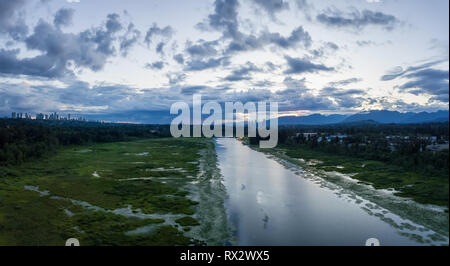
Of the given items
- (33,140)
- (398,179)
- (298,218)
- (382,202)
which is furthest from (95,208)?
(33,140)

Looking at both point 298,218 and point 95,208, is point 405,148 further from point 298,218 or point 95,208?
point 95,208

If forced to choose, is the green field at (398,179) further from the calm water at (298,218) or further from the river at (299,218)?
the calm water at (298,218)

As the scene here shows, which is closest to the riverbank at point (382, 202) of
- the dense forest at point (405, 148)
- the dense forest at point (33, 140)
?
the dense forest at point (405, 148)

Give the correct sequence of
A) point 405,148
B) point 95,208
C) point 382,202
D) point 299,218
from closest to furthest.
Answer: point 299,218 < point 95,208 < point 382,202 < point 405,148

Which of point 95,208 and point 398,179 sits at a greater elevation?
point 398,179

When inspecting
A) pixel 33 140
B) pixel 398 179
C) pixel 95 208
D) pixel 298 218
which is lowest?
pixel 298 218

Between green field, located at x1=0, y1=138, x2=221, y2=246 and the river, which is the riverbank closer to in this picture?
the river

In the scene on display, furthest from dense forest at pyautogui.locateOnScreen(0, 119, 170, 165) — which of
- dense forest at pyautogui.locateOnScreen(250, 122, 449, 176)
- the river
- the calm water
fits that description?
dense forest at pyautogui.locateOnScreen(250, 122, 449, 176)
